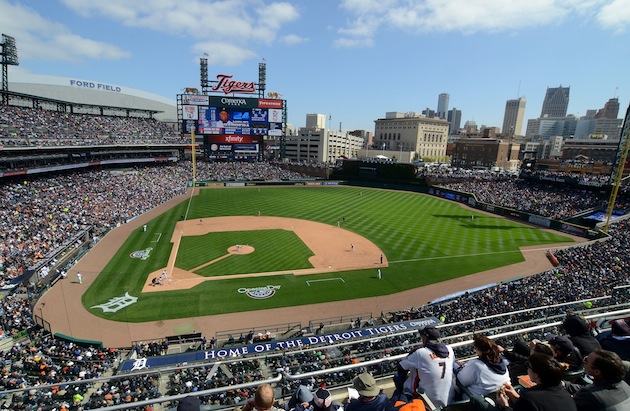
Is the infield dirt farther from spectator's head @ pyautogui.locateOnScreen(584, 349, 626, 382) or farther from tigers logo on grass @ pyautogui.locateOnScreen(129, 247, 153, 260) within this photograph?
spectator's head @ pyautogui.locateOnScreen(584, 349, 626, 382)

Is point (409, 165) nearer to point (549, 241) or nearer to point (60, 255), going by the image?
point (549, 241)

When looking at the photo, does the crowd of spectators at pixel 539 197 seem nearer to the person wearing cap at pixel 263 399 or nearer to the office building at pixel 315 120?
the person wearing cap at pixel 263 399

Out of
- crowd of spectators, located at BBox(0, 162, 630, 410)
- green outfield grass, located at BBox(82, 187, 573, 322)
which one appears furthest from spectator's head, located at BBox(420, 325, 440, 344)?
green outfield grass, located at BBox(82, 187, 573, 322)

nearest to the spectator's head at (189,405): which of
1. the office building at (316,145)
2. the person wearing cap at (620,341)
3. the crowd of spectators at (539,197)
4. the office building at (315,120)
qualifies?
the person wearing cap at (620,341)

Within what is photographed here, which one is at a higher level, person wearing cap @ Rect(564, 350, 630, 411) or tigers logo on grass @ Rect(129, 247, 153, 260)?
person wearing cap @ Rect(564, 350, 630, 411)

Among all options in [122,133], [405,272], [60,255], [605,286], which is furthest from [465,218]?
[122,133]

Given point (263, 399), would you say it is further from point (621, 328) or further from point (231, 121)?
point (231, 121)

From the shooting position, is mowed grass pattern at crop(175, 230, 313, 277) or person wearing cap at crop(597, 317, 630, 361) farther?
mowed grass pattern at crop(175, 230, 313, 277)
